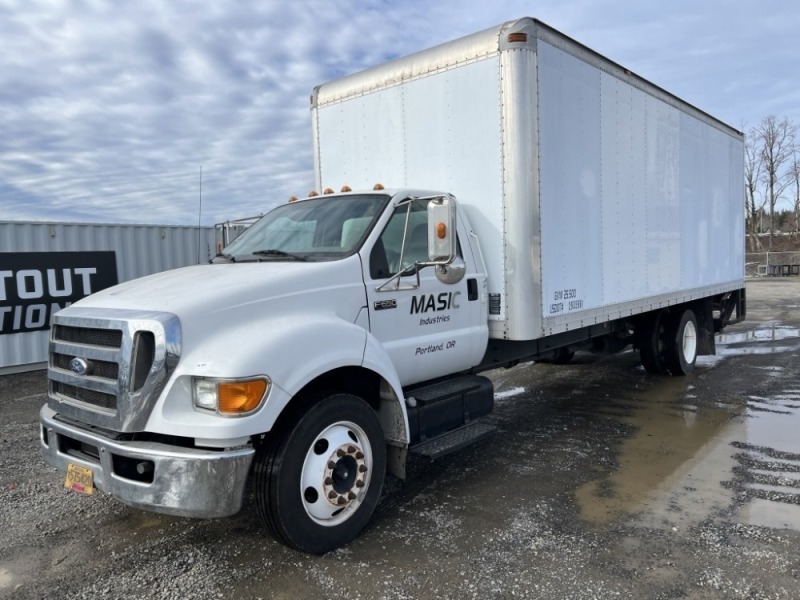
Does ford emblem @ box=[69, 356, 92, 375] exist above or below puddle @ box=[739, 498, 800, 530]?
above

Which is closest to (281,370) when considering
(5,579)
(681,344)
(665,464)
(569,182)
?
(5,579)

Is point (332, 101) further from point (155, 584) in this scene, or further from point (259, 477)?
point (155, 584)

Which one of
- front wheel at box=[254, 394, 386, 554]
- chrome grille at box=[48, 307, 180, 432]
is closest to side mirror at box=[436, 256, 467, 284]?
front wheel at box=[254, 394, 386, 554]

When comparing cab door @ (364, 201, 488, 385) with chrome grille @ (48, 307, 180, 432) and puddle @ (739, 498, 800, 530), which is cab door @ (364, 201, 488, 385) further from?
Result: puddle @ (739, 498, 800, 530)

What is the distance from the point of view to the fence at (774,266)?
3620cm

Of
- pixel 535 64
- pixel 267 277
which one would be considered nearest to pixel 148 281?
pixel 267 277

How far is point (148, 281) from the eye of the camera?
4.02 meters

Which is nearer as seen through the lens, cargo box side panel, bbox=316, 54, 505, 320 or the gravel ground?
the gravel ground

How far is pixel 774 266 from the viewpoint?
36156 millimetres

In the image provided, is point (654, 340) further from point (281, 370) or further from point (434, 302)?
point (281, 370)

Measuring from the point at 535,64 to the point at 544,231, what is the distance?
130cm

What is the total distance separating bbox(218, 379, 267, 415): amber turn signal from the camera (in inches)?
118

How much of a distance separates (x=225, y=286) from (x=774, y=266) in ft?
132

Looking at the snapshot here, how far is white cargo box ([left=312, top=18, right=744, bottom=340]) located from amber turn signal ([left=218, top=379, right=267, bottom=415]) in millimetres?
2359
